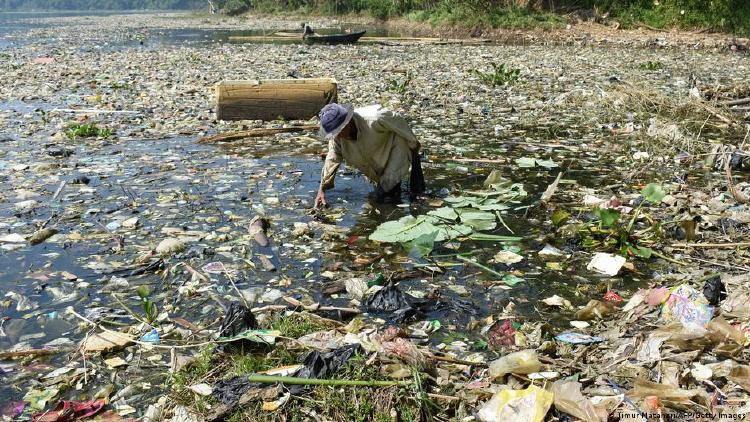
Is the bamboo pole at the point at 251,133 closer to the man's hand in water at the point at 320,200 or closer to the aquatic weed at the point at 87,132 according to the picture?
the aquatic weed at the point at 87,132

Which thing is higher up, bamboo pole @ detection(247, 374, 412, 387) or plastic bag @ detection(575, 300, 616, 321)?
bamboo pole @ detection(247, 374, 412, 387)

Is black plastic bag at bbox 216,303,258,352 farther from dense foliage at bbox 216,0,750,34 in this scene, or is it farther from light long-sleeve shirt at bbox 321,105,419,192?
dense foliage at bbox 216,0,750,34

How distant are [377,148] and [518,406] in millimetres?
3380

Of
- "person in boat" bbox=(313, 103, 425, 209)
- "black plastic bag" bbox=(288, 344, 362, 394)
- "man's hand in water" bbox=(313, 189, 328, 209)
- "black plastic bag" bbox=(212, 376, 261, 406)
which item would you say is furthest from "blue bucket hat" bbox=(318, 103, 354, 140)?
"black plastic bag" bbox=(212, 376, 261, 406)

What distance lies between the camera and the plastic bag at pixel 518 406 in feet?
8.75

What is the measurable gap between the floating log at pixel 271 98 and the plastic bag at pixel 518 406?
6483 millimetres

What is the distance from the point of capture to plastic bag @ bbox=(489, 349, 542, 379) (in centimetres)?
305

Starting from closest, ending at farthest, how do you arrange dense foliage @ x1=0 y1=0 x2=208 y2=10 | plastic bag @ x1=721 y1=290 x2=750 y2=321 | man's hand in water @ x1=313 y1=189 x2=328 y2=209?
plastic bag @ x1=721 y1=290 x2=750 y2=321, man's hand in water @ x1=313 y1=189 x2=328 y2=209, dense foliage @ x1=0 y1=0 x2=208 y2=10

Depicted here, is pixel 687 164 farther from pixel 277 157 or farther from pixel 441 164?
pixel 277 157

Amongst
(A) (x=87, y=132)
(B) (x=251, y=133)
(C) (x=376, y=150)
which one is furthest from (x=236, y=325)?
(A) (x=87, y=132)

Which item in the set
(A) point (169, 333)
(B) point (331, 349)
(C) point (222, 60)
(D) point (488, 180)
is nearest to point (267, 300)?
(A) point (169, 333)

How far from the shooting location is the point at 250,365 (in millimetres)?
3209

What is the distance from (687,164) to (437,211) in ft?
10.9

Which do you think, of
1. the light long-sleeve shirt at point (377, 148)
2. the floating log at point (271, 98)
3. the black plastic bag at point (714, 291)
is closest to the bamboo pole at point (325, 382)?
the black plastic bag at point (714, 291)
